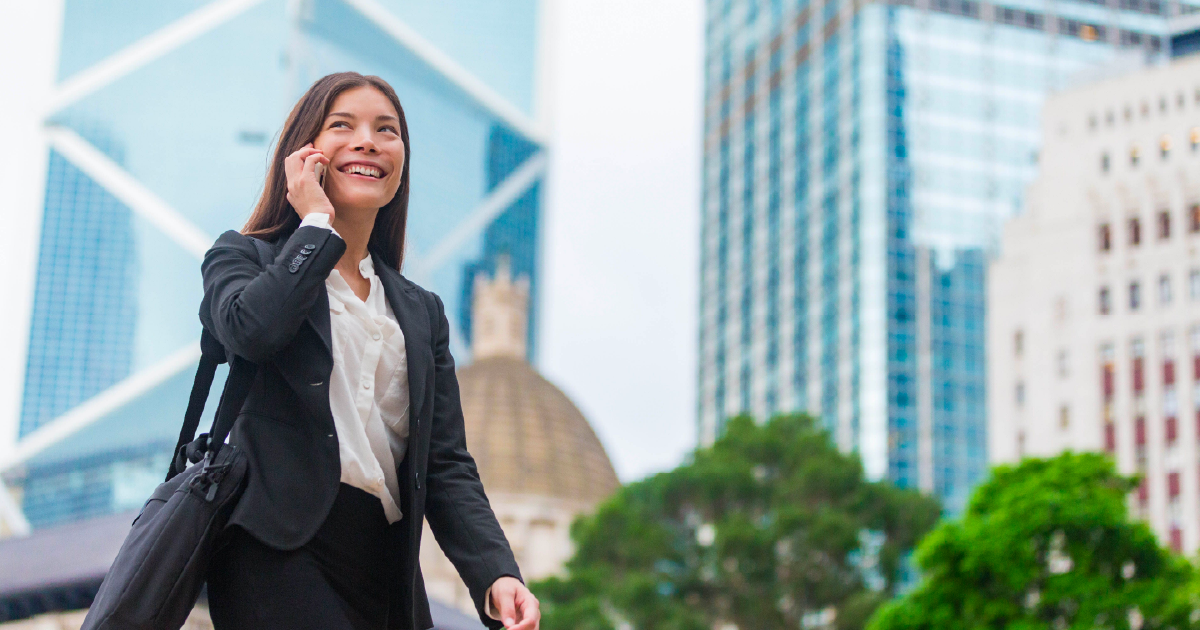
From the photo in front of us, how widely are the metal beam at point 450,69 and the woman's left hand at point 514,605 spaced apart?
117673mm

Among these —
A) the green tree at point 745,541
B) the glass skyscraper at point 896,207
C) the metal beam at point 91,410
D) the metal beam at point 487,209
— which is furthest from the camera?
the metal beam at point 487,209

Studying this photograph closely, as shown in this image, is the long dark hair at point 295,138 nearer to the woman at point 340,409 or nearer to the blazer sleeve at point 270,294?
the woman at point 340,409

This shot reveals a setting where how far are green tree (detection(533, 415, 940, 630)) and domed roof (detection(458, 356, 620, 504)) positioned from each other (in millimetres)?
43545

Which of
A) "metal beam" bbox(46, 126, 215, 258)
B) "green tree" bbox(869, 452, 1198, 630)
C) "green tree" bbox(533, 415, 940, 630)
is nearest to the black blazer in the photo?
"green tree" bbox(869, 452, 1198, 630)

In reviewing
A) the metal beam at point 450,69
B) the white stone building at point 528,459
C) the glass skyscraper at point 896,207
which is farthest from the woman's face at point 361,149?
the metal beam at point 450,69

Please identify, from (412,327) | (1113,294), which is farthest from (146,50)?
(412,327)

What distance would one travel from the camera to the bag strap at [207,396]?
125 inches

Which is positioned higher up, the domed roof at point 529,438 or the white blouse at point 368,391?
the domed roof at point 529,438

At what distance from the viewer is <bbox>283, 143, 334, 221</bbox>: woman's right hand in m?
3.27

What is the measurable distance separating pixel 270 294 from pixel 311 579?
1.91 ft

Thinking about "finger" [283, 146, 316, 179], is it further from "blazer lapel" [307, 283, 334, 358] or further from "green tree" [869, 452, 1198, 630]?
"green tree" [869, 452, 1198, 630]

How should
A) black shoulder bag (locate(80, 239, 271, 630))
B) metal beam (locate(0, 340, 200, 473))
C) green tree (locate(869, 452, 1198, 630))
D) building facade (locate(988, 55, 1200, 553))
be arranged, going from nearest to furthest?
1. black shoulder bag (locate(80, 239, 271, 630))
2. green tree (locate(869, 452, 1198, 630))
3. building facade (locate(988, 55, 1200, 553))
4. metal beam (locate(0, 340, 200, 473))

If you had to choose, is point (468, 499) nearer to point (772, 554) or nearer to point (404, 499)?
point (404, 499)

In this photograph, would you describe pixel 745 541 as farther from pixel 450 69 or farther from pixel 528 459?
pixel 450 69
